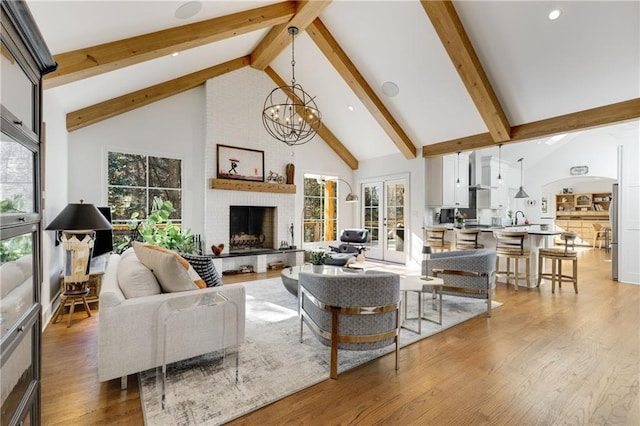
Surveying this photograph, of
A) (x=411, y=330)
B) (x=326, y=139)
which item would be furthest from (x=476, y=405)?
(x=326, y=139)

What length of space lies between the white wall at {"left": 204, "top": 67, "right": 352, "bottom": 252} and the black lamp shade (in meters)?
2.58

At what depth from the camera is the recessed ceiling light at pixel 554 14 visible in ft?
11.2

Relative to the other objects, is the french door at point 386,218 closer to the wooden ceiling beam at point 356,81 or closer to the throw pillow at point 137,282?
the wooden ceiling beam at point 356,81

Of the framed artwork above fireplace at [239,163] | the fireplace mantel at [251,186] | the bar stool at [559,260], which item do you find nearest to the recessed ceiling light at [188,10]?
the framed artwork above fireplace at [239,163]

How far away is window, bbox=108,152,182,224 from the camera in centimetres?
522

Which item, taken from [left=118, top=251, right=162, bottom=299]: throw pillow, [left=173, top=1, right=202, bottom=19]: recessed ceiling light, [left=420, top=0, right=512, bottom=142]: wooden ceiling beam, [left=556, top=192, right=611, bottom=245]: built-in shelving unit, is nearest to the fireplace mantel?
[left=173, top=1, right=202, bottom=19]: recessed ceiling light

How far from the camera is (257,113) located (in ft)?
21.4

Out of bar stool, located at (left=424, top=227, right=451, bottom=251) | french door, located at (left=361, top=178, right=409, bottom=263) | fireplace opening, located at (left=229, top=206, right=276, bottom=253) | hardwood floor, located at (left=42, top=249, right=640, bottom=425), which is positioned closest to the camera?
hardwood floor, located at (left=42, top=249, right=640, bottom=425)

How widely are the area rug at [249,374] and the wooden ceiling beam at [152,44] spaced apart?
113 inches

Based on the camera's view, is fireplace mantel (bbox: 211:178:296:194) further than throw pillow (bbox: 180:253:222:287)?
Yes

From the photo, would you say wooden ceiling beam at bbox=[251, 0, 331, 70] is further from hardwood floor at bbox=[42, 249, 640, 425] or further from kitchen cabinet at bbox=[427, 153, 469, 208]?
hardwood floor at bbox=[42, 249, 640, 425]

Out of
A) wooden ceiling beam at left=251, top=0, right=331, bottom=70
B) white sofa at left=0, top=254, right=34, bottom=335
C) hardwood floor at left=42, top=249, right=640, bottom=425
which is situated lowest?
hardwood floor at left=42, top=249, right=640, bottom=425

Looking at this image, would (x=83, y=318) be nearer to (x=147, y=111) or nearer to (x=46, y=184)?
(x=46, y=184)

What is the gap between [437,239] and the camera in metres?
6.29
